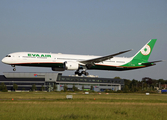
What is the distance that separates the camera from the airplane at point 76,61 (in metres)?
48.4

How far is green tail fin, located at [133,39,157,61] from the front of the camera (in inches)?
2463

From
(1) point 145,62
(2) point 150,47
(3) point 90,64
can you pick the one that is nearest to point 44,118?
(3) point 90,64

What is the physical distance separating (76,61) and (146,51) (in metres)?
21.5

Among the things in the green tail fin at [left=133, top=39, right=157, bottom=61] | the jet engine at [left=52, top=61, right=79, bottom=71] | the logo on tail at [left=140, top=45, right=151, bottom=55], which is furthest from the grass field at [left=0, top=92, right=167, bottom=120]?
the logo on tail at [left=140, top=45, right=151, bottom=55]

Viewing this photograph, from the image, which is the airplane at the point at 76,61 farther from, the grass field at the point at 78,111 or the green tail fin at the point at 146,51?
the grass field at the point at 78,111

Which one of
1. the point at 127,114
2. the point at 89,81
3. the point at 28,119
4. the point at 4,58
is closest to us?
the point at 28,119

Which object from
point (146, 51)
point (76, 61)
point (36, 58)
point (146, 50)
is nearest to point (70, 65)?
point (76, 61)

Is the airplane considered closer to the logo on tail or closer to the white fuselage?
the white fuselage

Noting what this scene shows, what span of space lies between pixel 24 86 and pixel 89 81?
115 feet

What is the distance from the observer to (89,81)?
138750mm

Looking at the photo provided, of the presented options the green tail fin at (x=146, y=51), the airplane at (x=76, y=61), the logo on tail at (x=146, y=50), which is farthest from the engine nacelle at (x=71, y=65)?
the logo on tail at (x=146, y=50)

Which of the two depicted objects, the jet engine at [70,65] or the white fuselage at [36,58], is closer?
the white fuselage at [36,58]

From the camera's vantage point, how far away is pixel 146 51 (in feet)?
211

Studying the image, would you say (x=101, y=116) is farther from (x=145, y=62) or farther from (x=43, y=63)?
(x=145, y=62)
